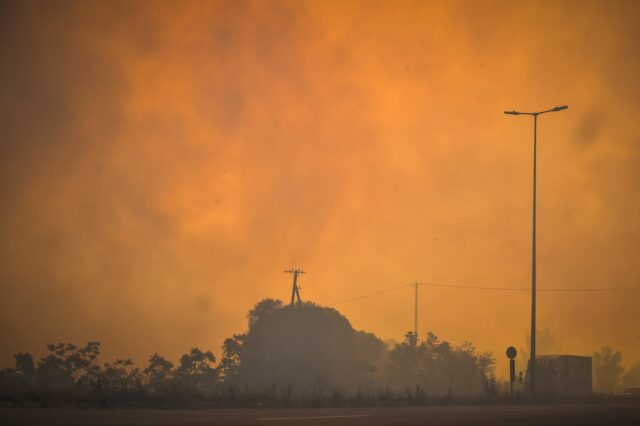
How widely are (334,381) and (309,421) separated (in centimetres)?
7774

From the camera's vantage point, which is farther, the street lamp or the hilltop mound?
the hilltop mound

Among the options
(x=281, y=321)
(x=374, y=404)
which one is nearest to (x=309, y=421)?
(x=374, y=404)

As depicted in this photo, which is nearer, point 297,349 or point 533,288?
point 533,288

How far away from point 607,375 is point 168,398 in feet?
605

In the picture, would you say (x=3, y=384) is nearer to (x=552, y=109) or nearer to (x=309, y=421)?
(x=309, y=421)

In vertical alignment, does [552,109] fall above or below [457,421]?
above

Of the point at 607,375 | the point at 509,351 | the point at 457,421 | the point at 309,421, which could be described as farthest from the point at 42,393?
the point at 607,375

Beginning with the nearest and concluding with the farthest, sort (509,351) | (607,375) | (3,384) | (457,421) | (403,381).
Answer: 1. (457,421)
2. (3,384)
3. (509,351)
4. (403,381)
5. (607,375)

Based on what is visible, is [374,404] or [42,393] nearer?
Result: [42,393]

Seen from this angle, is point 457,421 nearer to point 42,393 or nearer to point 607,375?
point 42,393

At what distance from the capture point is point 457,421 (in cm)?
1767

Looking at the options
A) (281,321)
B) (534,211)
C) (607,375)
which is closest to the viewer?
(534,211)

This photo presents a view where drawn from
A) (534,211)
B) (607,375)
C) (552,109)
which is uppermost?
(552,109)

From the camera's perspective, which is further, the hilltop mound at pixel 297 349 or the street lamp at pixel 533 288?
the hilltop mound at pixel 297 349
